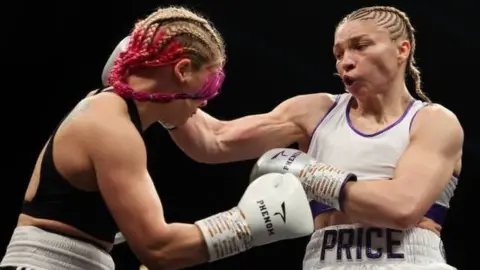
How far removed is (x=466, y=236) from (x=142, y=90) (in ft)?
14.0

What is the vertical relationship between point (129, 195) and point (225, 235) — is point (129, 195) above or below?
above

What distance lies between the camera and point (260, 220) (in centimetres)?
188

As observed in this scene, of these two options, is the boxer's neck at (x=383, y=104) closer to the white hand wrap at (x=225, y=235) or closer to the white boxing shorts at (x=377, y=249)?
the white boxing shorts at (x=377, y=249)

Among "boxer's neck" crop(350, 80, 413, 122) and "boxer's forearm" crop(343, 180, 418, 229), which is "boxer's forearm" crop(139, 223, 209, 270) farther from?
"boxer's neck" crop(350, 80, 413, 122)

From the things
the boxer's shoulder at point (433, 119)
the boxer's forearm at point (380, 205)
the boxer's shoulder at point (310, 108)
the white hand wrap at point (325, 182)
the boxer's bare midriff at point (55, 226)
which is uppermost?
the boxer's bare midriff at point (55, 226)

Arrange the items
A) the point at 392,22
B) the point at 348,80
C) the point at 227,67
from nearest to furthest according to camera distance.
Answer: the point at 348,80
the point at 392,22
the point at 227,67

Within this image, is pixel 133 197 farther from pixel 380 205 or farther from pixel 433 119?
pixel 433 119

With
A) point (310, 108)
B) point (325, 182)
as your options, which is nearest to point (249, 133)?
point (310, 108)

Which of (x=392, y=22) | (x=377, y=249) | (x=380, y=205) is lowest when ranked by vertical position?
(x=377, y=249)

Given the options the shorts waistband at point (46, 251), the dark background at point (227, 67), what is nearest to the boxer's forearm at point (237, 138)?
the shorts waistband at point (46, 251)

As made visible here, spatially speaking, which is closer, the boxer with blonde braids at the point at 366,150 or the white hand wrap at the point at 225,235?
the white hand wrap at the point at 225,235

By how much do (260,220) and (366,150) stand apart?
66 centimetres

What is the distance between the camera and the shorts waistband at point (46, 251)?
182 centimetres

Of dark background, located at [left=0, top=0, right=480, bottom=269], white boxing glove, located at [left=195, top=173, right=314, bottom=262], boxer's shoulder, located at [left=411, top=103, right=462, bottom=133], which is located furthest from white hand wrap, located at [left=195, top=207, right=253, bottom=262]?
dark background, located at [left=0, top=0, right=480, bottom=269]
